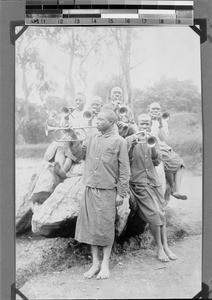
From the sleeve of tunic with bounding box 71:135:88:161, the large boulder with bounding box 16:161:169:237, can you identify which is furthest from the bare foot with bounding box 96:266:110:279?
the sleeve of tunic with bounding box 71:135:88:161

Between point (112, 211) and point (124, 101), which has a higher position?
→ point (124, 101)

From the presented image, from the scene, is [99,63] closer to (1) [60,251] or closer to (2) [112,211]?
(2) [112,211]

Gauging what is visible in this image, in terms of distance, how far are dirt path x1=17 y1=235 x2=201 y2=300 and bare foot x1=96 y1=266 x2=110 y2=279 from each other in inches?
0.5

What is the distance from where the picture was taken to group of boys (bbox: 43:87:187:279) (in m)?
1.42

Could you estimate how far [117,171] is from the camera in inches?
56.1

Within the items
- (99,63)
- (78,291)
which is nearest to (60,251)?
(78,291)

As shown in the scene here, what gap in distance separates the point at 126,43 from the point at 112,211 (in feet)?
1.79

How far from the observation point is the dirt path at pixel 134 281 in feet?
4.66

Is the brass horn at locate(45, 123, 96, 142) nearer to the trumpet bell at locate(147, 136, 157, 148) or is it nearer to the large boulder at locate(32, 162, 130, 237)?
the large boulder at locate(32, 162, 130, 237)

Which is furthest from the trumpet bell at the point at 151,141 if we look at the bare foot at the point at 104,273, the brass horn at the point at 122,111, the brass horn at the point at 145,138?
the bare foot at the point at 104,273

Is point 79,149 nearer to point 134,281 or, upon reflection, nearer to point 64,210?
point 64,210

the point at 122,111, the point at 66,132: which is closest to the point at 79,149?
the point at 66,132

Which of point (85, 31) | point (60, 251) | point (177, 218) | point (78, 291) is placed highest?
point (85, 31)

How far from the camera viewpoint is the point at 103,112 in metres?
1.43
